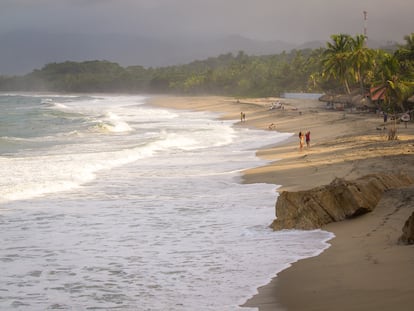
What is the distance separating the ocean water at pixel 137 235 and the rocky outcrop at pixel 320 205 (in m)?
0.29

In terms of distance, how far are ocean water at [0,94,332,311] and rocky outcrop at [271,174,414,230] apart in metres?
0.29

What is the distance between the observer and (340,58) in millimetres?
60750

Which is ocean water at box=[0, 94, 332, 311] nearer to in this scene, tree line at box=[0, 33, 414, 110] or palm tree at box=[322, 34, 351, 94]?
tree line at box=[0, 33, 414, 110]

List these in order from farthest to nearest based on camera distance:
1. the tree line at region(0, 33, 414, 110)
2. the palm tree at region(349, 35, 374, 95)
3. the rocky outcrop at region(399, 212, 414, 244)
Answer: the palm tree at region(349, 35, 374, 95) < the tree line at region(0, 33, 414, 110) < the rocky outcrop at region(399, 212, 414, 244)

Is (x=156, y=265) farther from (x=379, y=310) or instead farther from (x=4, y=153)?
(x=4, y=153)

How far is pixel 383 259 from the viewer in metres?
10.6

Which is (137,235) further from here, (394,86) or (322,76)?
(322,76)

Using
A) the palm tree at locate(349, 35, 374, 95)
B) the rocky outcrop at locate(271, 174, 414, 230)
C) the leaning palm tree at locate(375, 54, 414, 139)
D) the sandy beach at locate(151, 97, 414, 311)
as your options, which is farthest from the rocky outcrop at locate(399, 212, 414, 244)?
the palm tree at locate(349, 35, 374, 95)

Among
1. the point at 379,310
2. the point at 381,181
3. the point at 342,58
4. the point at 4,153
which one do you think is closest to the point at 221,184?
the point at 381,181

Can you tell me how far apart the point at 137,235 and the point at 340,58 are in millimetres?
49865

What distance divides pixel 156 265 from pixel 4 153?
23.8 metres

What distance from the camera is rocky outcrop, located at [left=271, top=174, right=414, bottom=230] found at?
44.8 feet

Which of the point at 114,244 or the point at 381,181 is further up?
the point at 381,181

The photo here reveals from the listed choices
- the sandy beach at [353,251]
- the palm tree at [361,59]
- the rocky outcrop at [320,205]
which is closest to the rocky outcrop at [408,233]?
the sandy beach at [353,251]
